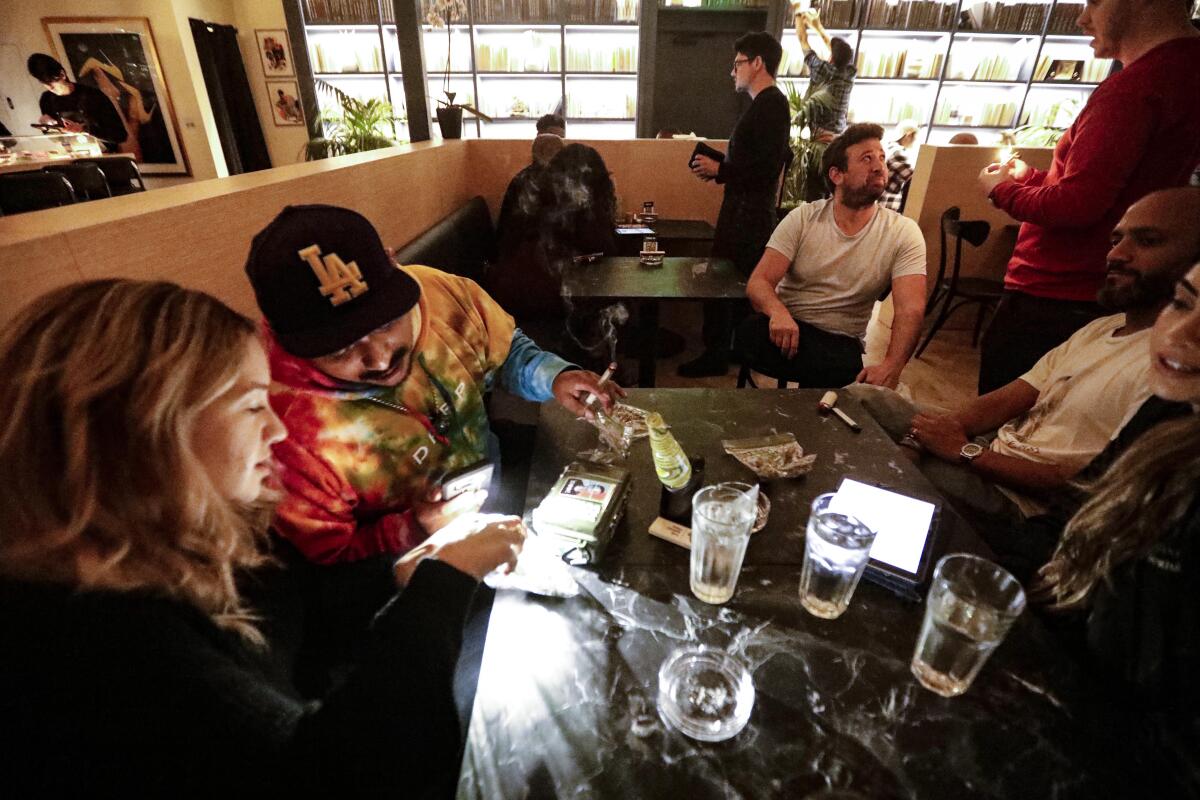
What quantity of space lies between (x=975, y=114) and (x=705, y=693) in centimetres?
740

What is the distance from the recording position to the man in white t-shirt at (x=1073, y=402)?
1.42 metres

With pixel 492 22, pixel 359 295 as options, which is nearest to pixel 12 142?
pixel 492 22

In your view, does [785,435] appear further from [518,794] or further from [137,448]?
[137,448]

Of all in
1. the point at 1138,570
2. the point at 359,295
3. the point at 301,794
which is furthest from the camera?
the point at 359,295

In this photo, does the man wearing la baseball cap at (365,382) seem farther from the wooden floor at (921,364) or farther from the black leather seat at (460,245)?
the wooden floor at (921,364)

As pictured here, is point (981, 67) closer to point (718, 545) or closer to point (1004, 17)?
point (1004, 17)

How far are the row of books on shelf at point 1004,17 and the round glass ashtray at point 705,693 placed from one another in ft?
23.1

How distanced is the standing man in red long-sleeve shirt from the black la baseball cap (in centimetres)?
222

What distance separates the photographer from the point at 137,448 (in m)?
0.63

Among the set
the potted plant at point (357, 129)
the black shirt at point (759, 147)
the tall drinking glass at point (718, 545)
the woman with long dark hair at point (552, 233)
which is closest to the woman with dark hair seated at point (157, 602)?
the tall drinking glass at point (718, 545)

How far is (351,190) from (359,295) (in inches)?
57.0

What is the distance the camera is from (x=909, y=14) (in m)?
5.38

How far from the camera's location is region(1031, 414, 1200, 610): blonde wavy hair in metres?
0.81

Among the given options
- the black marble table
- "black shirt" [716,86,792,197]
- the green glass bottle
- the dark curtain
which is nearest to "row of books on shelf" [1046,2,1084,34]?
"black shirt" [716,86,792,197]
